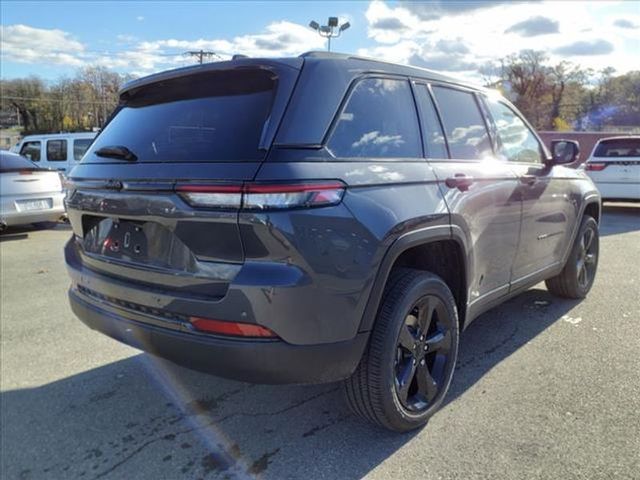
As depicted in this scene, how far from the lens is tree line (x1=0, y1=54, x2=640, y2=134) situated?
135 feet

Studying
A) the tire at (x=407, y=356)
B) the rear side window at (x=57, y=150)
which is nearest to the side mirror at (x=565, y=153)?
the tire at (x=407, y=356)

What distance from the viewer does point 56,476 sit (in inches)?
101

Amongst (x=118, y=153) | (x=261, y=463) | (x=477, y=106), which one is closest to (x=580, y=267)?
(x=477, y=106)

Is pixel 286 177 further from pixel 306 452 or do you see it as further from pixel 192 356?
pixel 306 452

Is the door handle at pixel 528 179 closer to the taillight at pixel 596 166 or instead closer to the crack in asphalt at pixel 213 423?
the crack in asphalt at pixel 213 423

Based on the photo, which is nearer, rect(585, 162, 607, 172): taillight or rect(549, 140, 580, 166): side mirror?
rect(549, 140, 580, 166): side mirror

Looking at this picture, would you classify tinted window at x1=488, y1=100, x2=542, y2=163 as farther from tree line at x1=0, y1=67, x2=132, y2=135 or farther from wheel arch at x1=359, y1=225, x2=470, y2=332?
tree line at x1=0, y1=67, x2=132, y2=135

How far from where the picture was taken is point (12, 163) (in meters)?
8.61

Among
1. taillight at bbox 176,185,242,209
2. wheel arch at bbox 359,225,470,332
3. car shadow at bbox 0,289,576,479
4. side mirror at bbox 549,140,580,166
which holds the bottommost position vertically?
car shadow at bbox 0,289,576,479

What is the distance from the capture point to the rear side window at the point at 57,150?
13.2 metres

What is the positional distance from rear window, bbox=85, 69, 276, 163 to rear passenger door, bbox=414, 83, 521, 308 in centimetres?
104

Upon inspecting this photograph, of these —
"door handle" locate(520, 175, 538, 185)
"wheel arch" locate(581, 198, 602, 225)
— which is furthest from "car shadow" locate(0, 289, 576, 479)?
"wheel arch" locate(581, 198, 602, 225)

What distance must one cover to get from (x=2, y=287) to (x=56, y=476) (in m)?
3.96

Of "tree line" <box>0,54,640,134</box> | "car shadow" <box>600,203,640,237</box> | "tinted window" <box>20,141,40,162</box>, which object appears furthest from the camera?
"tree line" <box>0,54,640,134</box>
